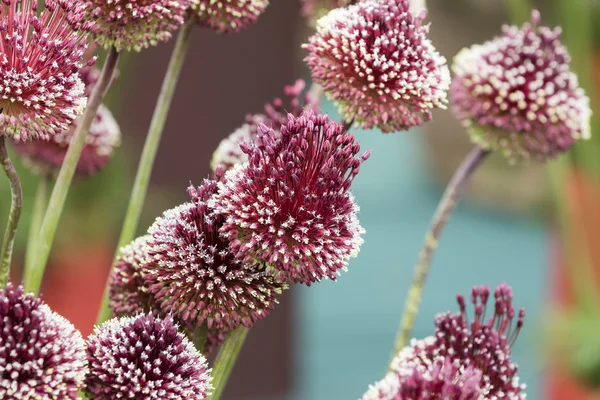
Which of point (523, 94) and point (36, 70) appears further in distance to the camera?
point (523, 94)

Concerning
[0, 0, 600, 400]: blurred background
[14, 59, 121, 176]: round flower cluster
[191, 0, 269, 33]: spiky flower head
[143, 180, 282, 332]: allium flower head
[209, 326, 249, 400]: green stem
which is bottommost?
[209, 326, 249, 400]: green stem

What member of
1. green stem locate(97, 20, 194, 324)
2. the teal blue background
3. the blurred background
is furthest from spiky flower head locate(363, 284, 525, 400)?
the teal blue background

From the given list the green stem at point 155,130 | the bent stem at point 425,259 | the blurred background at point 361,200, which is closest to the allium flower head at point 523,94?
the bent stem at point 425,259

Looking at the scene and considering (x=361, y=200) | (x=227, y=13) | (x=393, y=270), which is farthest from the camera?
(x=393, y=270)

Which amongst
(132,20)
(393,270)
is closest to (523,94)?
(132,20)

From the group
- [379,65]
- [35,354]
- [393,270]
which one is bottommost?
[35,354]

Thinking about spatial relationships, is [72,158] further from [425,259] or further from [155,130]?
[425,259]

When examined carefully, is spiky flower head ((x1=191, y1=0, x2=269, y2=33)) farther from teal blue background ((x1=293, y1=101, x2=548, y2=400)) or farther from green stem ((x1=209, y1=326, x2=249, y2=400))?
teal blue background ((x1=293, y1=101, x2=548, y2=400))
